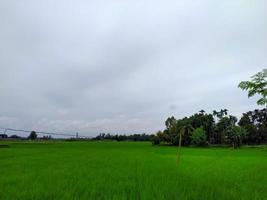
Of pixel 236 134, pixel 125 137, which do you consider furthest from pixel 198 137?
pixel 125 137

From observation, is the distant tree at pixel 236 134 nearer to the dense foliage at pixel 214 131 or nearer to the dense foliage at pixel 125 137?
the dense foliage at pixel 214 131

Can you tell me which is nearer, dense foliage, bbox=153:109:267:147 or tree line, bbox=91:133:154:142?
Answer: dense foliage, bbox=153:109:267:147

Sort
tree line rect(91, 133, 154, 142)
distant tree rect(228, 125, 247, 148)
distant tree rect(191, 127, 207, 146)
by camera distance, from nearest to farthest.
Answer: distant tree rect(191, 127, 207, 146)
distant tree rect(228, 125, 247, 148)
tree line rect(91, 133, 154, 142)

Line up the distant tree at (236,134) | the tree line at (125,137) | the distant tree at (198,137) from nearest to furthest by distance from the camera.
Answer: the distant tree at (198,137) → the distant tree at (236,134) → the tree line at (125,137)

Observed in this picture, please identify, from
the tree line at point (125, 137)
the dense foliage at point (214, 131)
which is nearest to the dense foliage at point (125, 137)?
the tree line at point (125, 137)

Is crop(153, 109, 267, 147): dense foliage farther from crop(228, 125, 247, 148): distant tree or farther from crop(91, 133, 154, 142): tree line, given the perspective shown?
crop(91, 133, 154, 142): tree line

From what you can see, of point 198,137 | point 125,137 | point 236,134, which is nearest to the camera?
point 198,137

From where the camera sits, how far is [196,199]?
729cm

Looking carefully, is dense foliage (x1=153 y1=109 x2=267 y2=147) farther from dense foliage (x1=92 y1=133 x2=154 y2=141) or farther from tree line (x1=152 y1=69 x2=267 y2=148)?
dense foliage (x1=92 y1=133 x2=154 y2=141)

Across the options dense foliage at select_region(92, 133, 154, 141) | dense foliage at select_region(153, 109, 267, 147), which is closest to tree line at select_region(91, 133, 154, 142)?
dense foliage at select_region(92, 133, 154, 141)

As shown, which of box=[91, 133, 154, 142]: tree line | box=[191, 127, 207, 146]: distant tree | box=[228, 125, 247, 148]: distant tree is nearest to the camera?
box=[191, 127, 207, 146]: distant tree

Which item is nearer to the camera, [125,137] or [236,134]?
[236,134]

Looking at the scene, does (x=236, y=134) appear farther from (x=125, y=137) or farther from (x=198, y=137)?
(x=125, y=137)

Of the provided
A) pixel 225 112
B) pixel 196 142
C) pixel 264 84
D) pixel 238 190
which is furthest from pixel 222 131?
pixel 264 84
